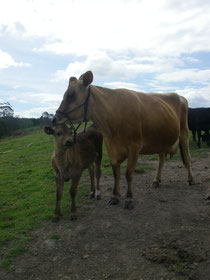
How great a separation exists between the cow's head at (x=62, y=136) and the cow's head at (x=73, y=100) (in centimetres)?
36

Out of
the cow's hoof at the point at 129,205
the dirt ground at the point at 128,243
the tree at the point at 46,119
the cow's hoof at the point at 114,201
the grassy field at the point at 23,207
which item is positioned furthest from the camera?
the tree at the point at 46,119

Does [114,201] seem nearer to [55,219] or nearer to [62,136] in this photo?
[55,219]

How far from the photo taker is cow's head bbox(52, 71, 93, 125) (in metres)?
4.97

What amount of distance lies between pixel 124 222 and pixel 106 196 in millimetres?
1750

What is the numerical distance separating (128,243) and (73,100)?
9.29 feet

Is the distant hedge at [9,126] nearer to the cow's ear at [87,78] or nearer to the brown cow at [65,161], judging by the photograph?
the brown cow at [65,161]

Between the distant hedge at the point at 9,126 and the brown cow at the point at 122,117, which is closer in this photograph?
the brown cow at the point at 122,117

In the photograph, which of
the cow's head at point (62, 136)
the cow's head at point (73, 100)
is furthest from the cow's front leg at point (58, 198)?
the cow's head at point (73, 100)

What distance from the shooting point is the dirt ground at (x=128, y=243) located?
10.7 feet

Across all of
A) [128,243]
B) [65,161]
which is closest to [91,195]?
[65,161]

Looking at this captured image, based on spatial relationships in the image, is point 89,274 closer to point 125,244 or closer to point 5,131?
point 125,244

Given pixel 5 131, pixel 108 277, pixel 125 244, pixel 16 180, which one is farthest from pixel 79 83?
pixel 5 131

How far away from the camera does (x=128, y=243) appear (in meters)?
3.98

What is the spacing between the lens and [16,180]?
977 cm
